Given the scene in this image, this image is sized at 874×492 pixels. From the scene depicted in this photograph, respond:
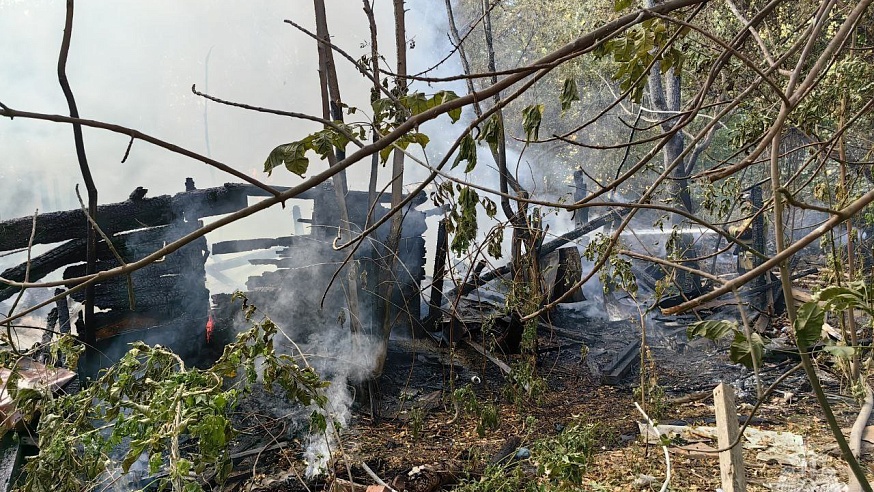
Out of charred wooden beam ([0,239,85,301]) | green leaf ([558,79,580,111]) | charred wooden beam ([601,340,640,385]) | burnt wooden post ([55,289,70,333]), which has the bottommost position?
charred wooden beam ([601,340,640,385])

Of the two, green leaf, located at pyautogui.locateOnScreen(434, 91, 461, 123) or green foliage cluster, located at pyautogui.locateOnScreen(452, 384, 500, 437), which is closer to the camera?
green leaf, located at pyautogui.locateOnScreen(434, 91, 461, 123)

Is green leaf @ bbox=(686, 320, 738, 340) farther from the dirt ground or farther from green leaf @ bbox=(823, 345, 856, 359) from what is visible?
the dirt ground

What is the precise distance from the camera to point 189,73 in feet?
66.0

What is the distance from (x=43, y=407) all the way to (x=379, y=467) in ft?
7.93

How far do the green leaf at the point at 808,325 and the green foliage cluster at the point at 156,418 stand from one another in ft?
6.30

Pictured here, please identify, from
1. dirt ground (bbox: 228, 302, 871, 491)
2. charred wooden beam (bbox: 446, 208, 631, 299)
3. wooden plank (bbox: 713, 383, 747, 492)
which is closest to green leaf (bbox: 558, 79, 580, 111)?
wooden plank (bbox: 713, 383, 747, 492)

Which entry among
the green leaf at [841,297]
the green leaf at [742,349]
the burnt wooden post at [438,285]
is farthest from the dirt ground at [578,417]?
the green leaf at [841,297]

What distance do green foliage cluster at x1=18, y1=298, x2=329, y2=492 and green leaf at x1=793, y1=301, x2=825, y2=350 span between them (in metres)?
1.92

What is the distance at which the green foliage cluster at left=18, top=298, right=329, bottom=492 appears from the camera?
2.25 m

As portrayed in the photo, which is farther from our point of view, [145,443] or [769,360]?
[769,360]

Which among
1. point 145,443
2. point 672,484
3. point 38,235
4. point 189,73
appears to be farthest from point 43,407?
point 189,73

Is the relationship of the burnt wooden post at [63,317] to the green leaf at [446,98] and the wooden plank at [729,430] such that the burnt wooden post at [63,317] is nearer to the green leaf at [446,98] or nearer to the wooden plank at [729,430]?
the green leaf at [446,98]

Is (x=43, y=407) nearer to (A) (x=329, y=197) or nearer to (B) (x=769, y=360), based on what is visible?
(A) (x=329, y=197)

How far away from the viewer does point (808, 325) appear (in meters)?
1.36
